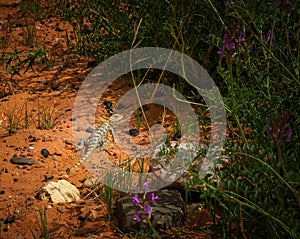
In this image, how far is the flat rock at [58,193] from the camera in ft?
12.5

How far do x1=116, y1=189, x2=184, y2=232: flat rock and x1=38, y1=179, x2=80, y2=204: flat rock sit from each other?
0.43 meters

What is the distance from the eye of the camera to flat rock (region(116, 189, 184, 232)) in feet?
11.1

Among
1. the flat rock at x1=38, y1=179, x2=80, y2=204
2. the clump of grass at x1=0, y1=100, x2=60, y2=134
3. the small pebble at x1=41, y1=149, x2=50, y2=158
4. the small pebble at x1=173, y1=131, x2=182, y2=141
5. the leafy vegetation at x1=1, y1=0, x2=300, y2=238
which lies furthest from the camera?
the clump of grass at x1=0, y1=100, x2=60, y2=134

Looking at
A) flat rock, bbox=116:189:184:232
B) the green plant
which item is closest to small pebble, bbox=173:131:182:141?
flat rock, bbox=116:189:184:232

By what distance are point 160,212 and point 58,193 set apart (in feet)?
2.59

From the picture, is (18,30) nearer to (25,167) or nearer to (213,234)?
(25,167)

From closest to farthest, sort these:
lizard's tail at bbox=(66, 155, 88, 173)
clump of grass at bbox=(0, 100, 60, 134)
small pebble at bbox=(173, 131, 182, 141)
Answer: lizard's tail at bbox=(66, 155, 88, 173), small pebble at bbox=(173, 131, 182, 141), clump of grass at bbox=(0, 100, 60, 134)

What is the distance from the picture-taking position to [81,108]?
5043 mm

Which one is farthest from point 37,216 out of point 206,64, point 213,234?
point 206,64

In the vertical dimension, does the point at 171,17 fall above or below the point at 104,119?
above

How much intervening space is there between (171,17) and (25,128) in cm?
148

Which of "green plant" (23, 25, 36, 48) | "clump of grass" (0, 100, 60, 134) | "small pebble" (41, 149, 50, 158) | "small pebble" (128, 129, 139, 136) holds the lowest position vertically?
"small pebble" (41, 149, 50, 158)

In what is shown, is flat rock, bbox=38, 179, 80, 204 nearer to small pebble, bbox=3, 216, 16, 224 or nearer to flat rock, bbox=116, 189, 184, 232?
small pebble, bbox=3, 216, 16, 224

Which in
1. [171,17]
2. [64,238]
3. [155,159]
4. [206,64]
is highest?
[171,17]
